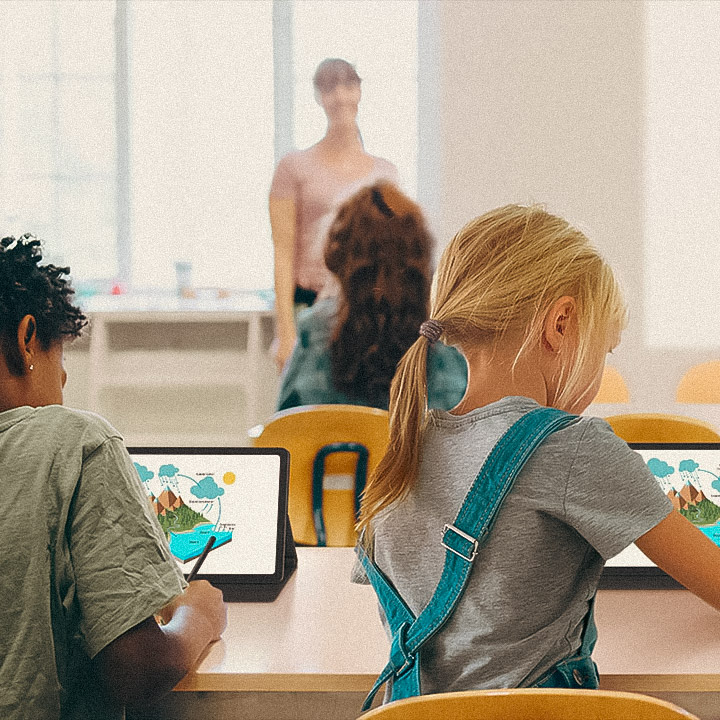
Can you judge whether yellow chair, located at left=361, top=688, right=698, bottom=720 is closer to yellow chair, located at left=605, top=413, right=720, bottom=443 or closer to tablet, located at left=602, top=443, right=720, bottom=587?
tablet, located at left=602, top=443, right=720, bottom=587

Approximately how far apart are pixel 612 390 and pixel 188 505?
2.38m

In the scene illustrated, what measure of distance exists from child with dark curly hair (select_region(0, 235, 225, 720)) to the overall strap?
0.86 feet

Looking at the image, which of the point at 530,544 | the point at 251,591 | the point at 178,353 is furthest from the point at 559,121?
the point at 530,544

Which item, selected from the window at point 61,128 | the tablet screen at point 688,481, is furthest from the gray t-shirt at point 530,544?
the window at point 61,128

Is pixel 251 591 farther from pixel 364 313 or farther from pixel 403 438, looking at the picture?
pixel 364 313

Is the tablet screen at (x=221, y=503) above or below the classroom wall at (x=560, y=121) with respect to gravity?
below

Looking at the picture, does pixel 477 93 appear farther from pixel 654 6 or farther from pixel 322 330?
pixel 322 330

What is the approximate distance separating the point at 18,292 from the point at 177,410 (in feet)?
13.6

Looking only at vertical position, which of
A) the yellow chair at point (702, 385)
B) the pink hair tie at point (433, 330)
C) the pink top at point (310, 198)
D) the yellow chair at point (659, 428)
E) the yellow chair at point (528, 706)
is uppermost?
the pink top at point (310, 198)

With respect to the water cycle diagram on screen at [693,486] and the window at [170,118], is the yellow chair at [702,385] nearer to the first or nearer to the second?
the window at [170,118]

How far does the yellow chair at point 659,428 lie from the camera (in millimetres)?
2303

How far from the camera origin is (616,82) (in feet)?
16.1

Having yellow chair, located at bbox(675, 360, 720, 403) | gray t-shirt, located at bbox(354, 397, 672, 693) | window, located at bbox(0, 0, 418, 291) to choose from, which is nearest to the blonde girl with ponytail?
gray t-shirt, located at bbox(354, 397, 672, 693)

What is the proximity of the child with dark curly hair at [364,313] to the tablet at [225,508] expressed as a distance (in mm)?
1395
